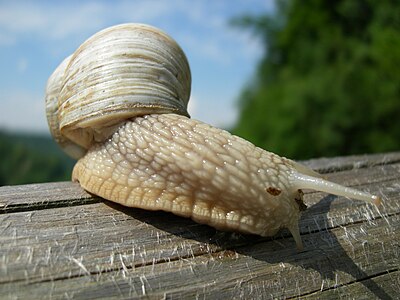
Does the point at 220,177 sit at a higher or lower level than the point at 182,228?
higher

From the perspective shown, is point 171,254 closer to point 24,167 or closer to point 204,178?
point 204,178

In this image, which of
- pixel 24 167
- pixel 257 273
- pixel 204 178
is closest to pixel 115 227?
pixel 204 178

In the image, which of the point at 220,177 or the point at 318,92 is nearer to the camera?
the point at 220,177

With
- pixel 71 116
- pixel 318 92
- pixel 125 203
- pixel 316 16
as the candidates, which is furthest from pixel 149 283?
pixel 316 16

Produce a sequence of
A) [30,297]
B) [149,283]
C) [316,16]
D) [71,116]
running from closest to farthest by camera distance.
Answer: [30,297], [149,283], [71,116], [316,16]

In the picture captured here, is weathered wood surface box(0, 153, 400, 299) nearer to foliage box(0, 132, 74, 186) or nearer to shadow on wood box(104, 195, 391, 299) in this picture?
shadow on wood box(104, 195, 391, 299)

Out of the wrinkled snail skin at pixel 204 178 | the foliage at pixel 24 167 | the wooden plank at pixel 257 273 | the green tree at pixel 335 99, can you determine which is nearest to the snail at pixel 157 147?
the wrinkled snail skin at pixel 204 178

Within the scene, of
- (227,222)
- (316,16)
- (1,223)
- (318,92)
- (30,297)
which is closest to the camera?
(30,297)

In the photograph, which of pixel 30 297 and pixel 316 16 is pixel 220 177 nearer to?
pixel 30 297
